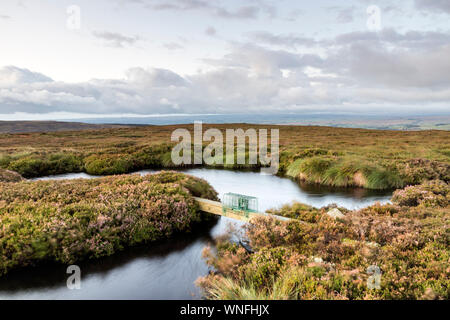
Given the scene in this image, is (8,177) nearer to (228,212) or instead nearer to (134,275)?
(134,275)

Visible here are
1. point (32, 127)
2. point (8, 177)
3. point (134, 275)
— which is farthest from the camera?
point (32, 127)

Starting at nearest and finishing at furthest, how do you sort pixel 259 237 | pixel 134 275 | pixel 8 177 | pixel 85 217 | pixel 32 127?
pixel 134 275
pixel 259 237
pixel 85 217
pixel 8 177
pixel 32 127

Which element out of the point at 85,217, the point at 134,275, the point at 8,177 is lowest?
the point at 134,275

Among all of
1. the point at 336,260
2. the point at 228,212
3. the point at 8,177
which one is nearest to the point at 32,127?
the point at 8,177

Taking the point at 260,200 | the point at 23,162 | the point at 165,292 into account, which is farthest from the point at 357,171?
the point at 23,162

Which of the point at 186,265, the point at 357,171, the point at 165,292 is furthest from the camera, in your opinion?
the point at 357,171
